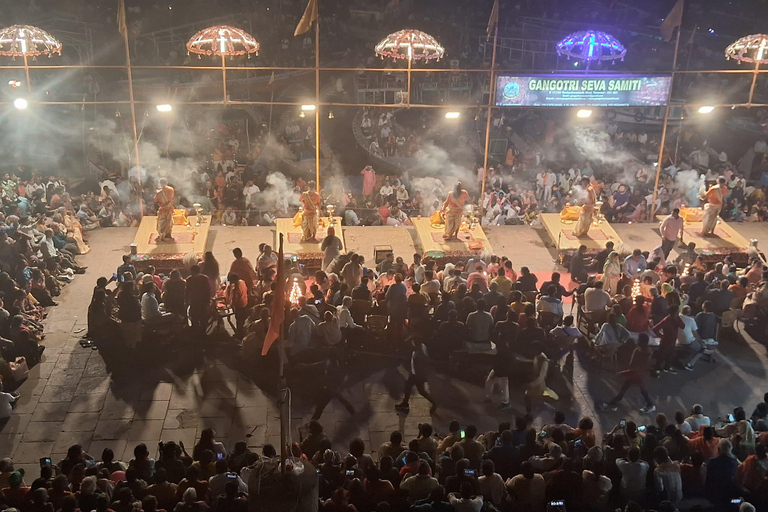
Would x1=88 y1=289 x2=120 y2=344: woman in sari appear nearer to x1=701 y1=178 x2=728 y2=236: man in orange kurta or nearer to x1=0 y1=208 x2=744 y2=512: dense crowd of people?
x1=0 y1=208 x2=744 y2=512: dense crowd of people

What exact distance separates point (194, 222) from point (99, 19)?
1037 centimetres

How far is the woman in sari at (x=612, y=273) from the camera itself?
14.2 metres

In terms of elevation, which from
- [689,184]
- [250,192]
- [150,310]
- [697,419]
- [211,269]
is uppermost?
[689,184]

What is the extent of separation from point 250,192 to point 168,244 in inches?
150

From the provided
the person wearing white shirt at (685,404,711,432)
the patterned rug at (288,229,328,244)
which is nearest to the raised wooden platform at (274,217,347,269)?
the patterned rug at (288,229,328,244)

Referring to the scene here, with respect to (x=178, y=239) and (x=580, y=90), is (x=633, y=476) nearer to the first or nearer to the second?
(x=580, y=90)

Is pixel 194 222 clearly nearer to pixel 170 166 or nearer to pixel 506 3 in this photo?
pixel 170 166

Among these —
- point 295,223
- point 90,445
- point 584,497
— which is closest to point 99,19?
point 295,223

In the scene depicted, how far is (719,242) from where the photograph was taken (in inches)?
686

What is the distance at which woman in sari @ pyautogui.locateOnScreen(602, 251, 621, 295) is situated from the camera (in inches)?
560

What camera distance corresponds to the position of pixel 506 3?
26953mm

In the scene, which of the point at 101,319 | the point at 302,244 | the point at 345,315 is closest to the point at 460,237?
the point at 302,244

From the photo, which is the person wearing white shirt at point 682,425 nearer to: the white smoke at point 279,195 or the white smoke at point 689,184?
the white smoke at point 689,184

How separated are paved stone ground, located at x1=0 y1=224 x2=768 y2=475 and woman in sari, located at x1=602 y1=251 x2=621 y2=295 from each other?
2.13 m
